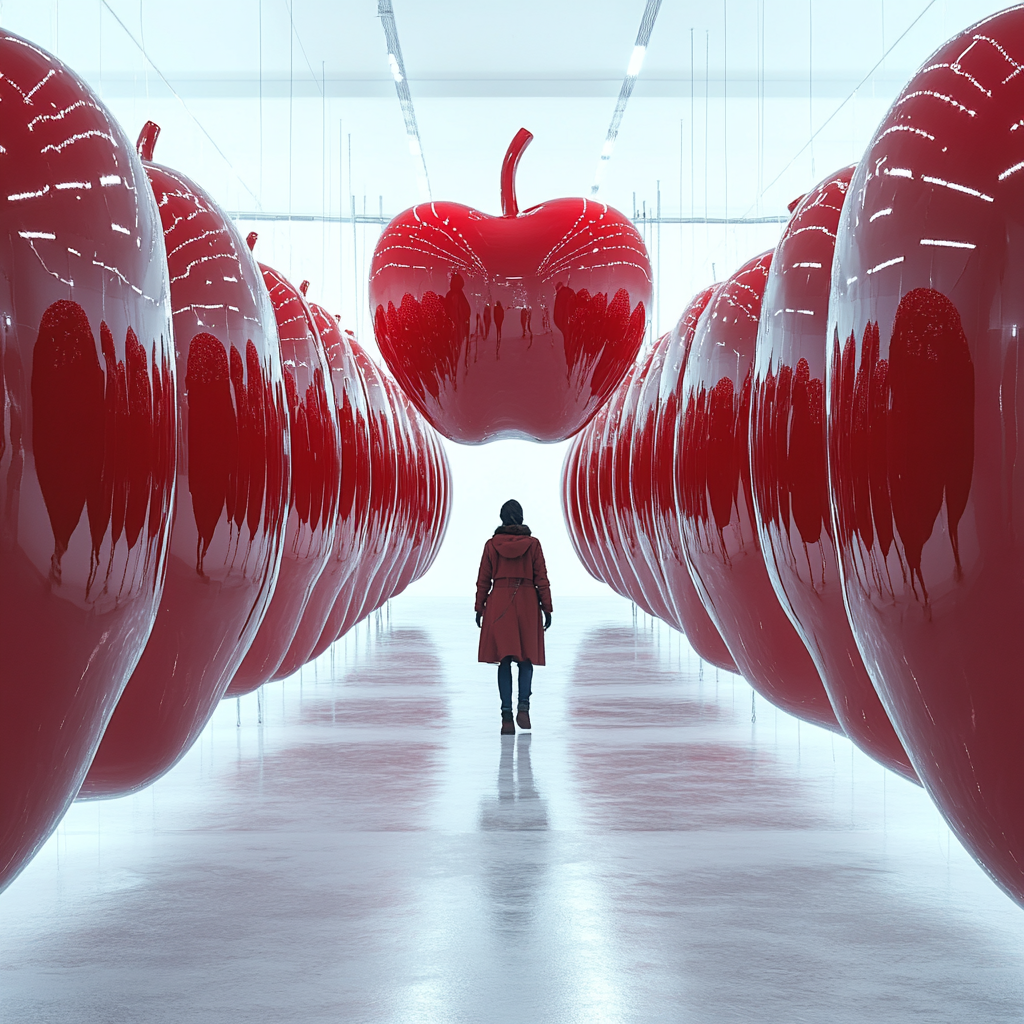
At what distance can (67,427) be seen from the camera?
3.97 feet

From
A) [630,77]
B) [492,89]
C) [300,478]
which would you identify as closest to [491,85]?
[492,89]

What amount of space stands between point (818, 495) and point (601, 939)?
2.43 meters

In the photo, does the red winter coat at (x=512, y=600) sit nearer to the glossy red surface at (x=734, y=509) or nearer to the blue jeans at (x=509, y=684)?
the blue jeans at (x=509, y=684)

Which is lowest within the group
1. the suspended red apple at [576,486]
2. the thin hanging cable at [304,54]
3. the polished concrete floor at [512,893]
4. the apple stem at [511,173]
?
the polished concrete floor at [512,893]

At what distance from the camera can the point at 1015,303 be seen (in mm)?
1237

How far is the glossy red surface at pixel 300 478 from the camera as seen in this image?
10.5 ft

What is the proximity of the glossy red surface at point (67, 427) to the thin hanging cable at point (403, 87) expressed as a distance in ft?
27.2

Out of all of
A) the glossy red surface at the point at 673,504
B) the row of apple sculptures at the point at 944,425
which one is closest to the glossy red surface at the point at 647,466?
the glossy red surface at the point at 673,504

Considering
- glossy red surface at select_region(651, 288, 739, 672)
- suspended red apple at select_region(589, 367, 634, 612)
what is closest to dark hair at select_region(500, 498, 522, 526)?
suspended red apple at select_region(589, 367, 634, 612)

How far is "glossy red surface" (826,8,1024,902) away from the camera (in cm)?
126

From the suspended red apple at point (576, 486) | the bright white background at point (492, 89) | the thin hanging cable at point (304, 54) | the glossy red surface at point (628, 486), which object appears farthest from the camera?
the suspended red apple at point (576, 486)

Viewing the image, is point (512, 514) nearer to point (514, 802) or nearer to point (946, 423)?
point (514, 802)

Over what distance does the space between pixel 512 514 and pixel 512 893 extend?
397cm

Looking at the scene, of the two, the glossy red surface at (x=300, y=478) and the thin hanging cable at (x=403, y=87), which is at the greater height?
the thin hanging cable at (x=403, y=87)
